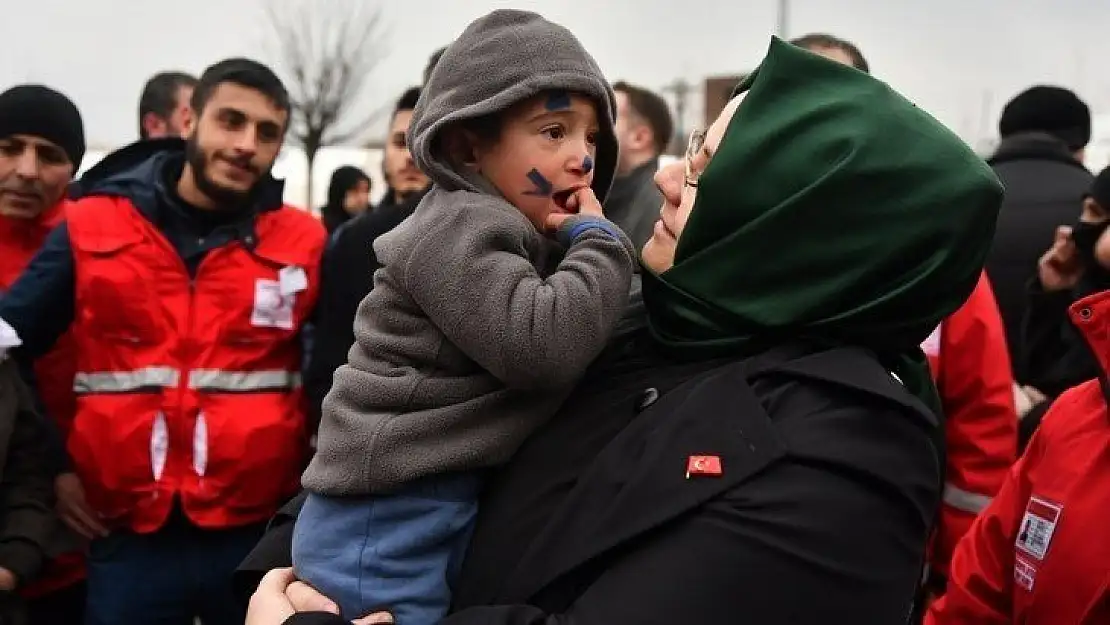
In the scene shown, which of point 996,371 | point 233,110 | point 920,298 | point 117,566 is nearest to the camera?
point 920,298

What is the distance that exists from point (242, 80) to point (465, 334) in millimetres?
2442

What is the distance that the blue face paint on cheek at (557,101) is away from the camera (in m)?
1.85

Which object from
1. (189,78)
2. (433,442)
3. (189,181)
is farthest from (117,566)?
(189,78)

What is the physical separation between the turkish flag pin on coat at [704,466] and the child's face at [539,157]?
619 mm

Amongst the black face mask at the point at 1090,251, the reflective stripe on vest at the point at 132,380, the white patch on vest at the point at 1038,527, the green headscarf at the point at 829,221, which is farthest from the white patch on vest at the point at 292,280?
the black face mask at the point at 1090,251

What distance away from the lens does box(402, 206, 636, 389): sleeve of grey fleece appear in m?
1.51

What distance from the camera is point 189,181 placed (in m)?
3.57

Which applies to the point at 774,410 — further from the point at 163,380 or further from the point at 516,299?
the point at 163,380

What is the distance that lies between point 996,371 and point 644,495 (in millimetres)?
1910

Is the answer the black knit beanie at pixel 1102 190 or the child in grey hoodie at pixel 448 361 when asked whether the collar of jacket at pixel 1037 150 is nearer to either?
the black knit beanie at pixel 1102 190

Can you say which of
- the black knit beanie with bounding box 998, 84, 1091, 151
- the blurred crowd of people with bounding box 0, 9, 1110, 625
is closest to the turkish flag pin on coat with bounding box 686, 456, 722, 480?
the blurred crowd of people with bounding box 0, 9, 1110, 625

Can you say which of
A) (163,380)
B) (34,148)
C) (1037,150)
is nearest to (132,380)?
(163,380)

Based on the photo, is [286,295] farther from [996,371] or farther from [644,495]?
[644,495]

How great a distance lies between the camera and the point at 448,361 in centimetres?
162
